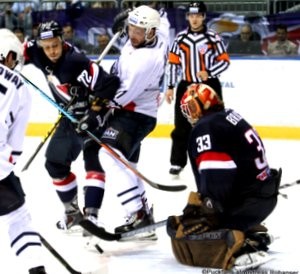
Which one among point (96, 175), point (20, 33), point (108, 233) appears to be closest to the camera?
point (108, 233)

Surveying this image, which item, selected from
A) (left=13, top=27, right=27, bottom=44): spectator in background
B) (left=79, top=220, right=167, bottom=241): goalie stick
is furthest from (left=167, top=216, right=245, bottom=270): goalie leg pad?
(left=13, top=27, right=27, bottom=44): spectator in background

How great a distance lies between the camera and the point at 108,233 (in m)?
3.64

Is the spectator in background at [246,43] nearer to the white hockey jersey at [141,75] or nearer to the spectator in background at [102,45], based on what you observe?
the spectator in background at [102,45]

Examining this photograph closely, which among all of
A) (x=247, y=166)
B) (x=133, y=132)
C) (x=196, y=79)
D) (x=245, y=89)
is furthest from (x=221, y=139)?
(x=245, y=89)

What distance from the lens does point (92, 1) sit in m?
7.25

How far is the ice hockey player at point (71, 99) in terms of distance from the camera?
380 cm

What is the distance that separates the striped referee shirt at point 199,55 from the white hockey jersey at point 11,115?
2.56 metres

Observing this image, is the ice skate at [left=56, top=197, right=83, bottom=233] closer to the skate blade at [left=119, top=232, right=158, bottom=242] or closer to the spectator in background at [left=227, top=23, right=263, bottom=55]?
the skate blade at [left=119, top=232, right=158, bottom=242]

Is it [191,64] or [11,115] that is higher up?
[11,115]

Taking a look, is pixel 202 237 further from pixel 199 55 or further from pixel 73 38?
pixel 73 38

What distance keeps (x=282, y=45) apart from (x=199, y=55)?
1272 mm

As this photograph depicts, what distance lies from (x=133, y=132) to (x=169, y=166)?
70.0 inches

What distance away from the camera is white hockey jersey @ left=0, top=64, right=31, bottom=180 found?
292cm

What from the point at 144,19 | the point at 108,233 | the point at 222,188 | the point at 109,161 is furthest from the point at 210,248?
the point at 144,19
